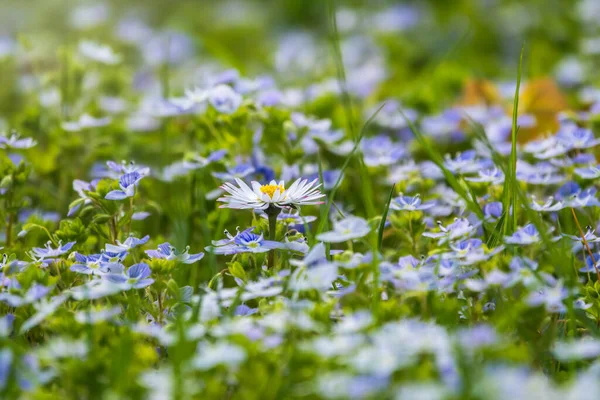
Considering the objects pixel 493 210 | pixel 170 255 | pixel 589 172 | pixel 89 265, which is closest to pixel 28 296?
pixel 89 265

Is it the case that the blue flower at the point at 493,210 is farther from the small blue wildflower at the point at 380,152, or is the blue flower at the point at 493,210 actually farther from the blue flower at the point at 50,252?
the blue flower at the point at 50,252

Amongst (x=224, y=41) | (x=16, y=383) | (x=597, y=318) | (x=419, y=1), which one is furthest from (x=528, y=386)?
(x=419, y=1)

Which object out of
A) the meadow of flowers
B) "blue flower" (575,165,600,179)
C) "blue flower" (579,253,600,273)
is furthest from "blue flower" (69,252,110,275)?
"blue flower" (575,165,600,179)

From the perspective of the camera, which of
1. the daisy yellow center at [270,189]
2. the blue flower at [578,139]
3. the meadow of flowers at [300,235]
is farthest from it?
the blue flower at [578,139]

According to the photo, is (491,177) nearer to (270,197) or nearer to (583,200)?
(583,200)

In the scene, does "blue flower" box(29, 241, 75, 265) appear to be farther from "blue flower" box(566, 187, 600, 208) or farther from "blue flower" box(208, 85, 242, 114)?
"blue flower" box(566, 187, 600, 208)

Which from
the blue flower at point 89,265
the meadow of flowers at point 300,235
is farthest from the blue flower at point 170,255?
the blue flower at point 89,265
